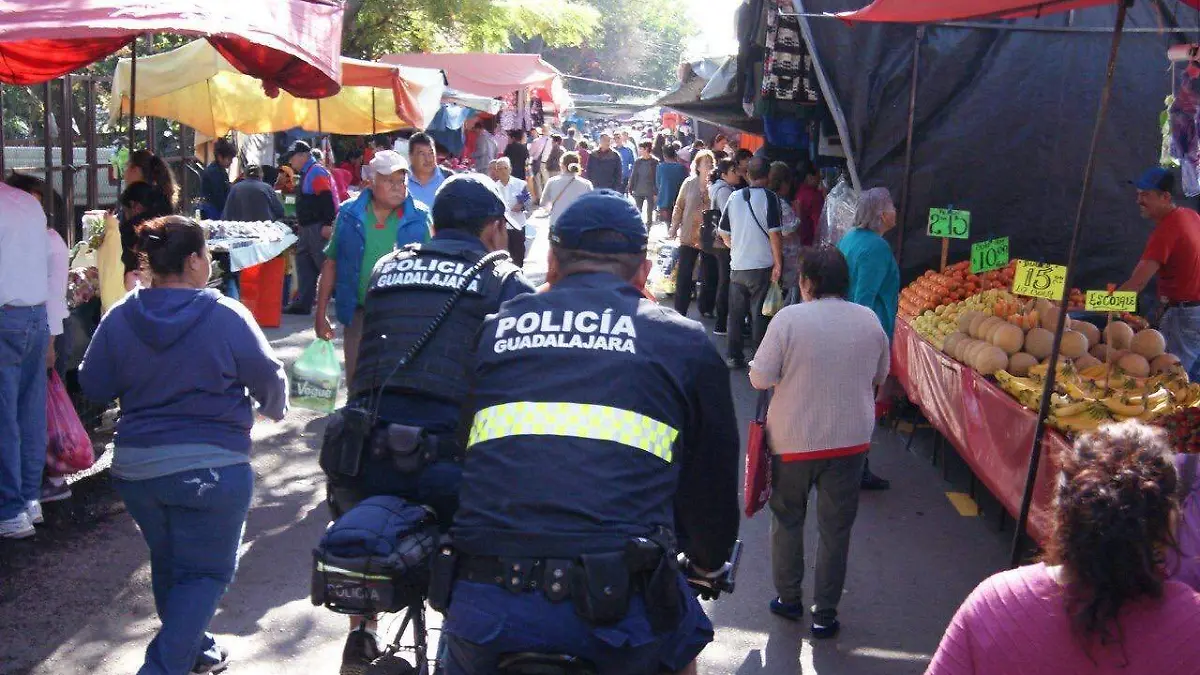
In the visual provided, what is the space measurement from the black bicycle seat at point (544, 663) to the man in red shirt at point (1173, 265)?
6499 millimetres

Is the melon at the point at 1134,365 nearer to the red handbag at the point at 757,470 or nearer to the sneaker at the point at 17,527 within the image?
the red handbag at the point at 757,470

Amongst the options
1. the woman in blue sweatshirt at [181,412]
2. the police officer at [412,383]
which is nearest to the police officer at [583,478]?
the police officer at [412,383]

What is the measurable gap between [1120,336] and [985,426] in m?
1.13

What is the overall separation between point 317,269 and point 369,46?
12679 mm

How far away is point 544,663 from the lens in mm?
2637

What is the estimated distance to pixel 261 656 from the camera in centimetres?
521

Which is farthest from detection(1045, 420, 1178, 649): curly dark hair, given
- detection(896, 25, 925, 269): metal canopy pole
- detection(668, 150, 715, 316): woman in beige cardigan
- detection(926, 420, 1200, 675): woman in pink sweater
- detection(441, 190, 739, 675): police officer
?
detection(668, 150, 715, 316): woman in beige cardigan

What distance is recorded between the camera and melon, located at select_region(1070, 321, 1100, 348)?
7.61 metres

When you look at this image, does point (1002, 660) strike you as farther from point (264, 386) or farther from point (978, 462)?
point (978, 462)

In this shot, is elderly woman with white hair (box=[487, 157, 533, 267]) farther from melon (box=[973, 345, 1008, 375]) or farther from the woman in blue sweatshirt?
the woman in blue sweatshirt

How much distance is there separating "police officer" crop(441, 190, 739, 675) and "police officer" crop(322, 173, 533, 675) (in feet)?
3.20

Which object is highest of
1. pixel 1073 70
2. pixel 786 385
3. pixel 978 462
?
pixel 1073 70

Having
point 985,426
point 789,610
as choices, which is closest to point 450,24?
point 985,426

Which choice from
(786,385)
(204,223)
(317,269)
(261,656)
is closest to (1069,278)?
(786,385)
